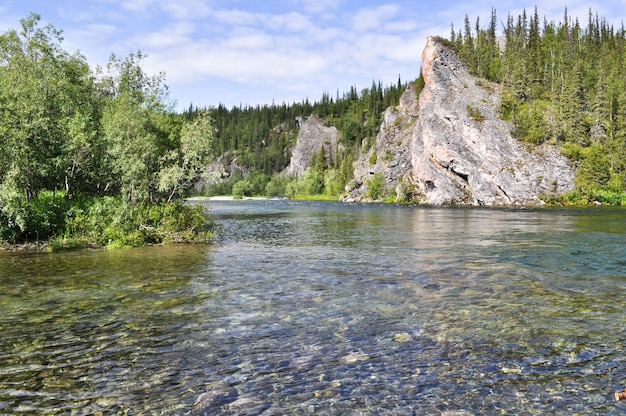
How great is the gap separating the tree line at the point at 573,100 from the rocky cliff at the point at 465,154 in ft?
12.8

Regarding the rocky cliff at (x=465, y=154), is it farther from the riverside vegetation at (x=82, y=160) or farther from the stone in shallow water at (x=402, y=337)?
the stone in shallow water at (x=402, y=337)

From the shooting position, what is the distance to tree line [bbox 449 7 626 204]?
101m

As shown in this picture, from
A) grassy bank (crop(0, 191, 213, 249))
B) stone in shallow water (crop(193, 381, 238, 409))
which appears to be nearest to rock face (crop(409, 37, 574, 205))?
grassy bank (crop(0, 191, 213, 249))

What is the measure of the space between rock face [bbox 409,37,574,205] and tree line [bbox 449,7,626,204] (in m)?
3.98

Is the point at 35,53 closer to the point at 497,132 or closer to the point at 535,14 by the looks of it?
the point at 497,132

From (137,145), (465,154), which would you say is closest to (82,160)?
(137,145)

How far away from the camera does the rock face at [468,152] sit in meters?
104

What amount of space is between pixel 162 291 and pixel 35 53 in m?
24.3

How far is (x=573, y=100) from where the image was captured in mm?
113625

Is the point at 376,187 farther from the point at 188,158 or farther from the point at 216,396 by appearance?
the point at 216,396

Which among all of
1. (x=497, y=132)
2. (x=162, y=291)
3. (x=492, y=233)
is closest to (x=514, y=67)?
(x=497, y=132)

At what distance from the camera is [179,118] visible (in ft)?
120

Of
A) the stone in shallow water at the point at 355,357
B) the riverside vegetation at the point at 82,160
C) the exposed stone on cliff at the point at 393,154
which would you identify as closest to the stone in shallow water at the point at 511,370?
the stone in shallow water at the point at 355,357

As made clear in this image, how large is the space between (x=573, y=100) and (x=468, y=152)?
29.6 metres
